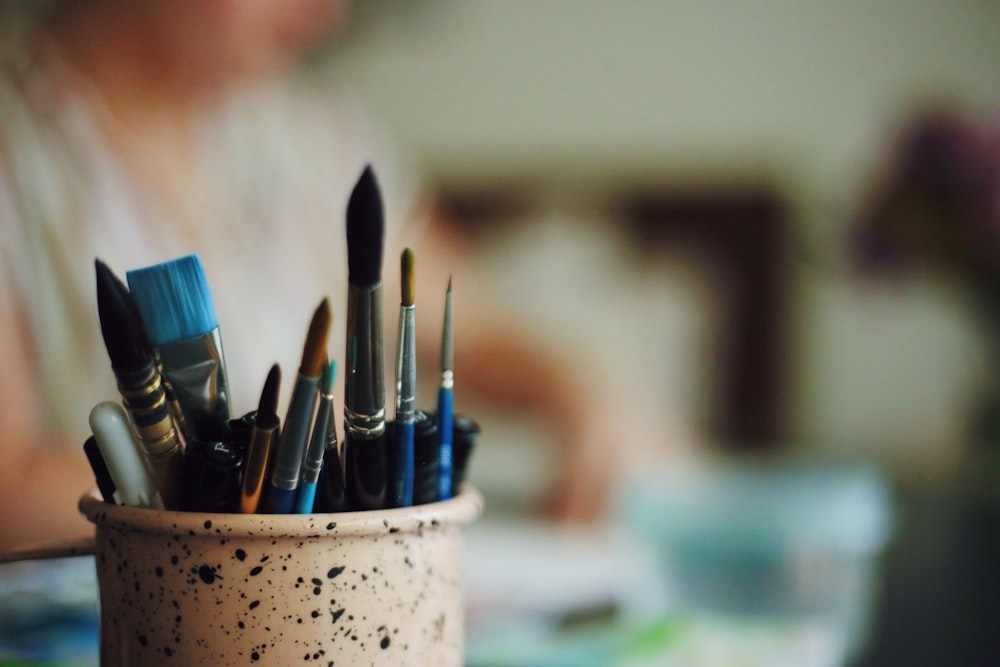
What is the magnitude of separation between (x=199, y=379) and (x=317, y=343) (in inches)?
1.6

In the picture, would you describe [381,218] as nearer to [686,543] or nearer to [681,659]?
[681,659]

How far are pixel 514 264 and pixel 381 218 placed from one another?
21.9 inches

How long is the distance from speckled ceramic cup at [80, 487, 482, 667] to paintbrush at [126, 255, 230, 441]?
1.1 inches

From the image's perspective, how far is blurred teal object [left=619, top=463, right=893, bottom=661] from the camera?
43 centimetres

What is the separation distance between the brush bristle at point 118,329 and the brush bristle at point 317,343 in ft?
0.12

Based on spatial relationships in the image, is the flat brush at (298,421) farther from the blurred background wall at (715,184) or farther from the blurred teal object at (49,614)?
the blurred background wall at (715,184)

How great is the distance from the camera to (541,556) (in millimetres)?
516

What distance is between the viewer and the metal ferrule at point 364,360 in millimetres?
184

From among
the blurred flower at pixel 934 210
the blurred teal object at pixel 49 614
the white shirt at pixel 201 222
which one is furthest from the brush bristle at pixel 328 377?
the blurred flower at pixel 934 210

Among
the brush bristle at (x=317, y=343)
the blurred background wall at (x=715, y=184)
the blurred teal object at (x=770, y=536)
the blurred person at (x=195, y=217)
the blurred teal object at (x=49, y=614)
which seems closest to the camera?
the brush bristle at (x=317, y=343)

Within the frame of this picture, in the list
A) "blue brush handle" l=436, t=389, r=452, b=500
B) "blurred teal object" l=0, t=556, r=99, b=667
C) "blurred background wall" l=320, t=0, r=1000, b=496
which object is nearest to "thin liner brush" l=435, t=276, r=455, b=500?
"blue brush handle" l=436, t=389, r=452, b=500

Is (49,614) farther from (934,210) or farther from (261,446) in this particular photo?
(934,210)

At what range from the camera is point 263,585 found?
0.18 meters

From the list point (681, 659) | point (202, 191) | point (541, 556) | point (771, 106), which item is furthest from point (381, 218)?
point (771, 106)
